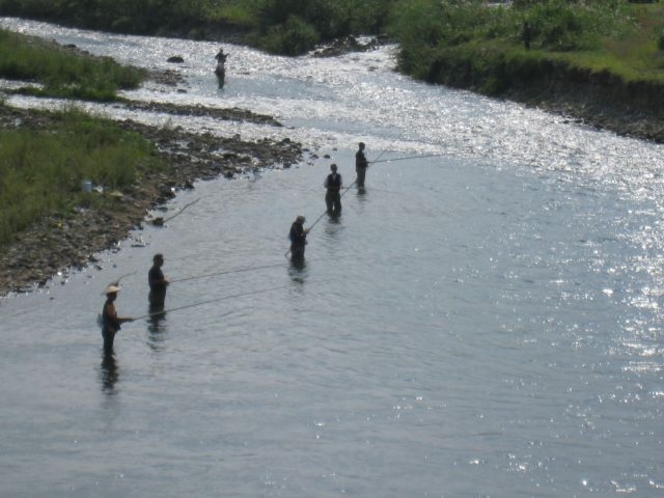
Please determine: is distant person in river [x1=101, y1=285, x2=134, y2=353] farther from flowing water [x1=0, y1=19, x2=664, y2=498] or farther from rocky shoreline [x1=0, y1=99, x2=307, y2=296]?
rocky shoreline [x1=0, y1=99, x2=307, y2=296]

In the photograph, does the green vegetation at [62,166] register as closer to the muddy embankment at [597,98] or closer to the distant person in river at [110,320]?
the distant person in river at [110,320]

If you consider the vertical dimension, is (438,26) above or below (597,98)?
→ above

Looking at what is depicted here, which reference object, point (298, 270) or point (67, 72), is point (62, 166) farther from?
point (67, 72)

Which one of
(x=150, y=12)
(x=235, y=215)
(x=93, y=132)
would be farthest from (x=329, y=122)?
(x=150, y=12)

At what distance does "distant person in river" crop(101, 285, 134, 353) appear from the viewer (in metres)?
21.0

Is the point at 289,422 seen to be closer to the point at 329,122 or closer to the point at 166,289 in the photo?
the point at 166,289

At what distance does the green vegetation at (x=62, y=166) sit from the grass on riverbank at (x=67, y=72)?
1063cm

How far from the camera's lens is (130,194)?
106 ft

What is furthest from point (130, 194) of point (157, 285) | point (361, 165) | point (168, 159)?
point (157, 285)

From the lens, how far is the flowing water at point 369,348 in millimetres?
17656

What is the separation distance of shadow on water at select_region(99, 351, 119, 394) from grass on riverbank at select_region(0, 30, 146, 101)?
1146 inches

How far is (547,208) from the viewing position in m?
33.8

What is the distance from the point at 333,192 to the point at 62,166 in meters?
7.31

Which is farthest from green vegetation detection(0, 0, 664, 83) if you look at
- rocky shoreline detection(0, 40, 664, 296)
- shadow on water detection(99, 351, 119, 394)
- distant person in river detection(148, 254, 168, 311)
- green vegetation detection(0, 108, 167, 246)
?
shadow on water detection(99, 351, 119, 394)
